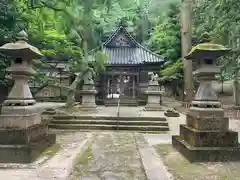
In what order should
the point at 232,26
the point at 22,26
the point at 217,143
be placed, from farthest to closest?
the point at 22,26 → the point at 232,26 → the point at 217,143

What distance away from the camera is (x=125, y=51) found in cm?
2448

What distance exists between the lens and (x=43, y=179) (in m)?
4.89

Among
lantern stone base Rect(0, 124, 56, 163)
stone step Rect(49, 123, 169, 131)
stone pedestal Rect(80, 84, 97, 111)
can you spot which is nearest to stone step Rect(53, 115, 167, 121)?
stone step Rect(49, 123, 169, 131)

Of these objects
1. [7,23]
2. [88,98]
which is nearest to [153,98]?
[88,98]

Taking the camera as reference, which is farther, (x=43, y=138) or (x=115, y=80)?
(x=115, y=80)

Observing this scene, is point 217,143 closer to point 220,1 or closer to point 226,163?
point 226,163

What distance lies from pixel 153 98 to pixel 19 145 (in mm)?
12517

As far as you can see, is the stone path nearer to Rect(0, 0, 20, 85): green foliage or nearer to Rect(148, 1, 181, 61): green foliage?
Rect(0, 0, 20, 85): green foliage

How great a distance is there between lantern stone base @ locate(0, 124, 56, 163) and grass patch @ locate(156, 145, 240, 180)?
2.73m

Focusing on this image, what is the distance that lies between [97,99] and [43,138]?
16.3 metres

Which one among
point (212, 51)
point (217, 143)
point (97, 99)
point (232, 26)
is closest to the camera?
point (217, 143)

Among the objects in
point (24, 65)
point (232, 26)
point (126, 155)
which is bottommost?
point (126, 155)

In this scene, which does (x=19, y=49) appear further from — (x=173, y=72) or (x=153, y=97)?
(x=173, y=72)

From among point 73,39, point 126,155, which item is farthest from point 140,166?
point 73,39
